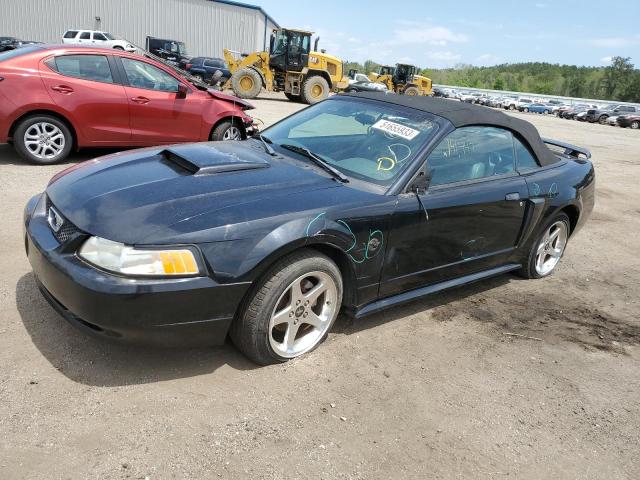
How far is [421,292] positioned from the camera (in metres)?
3.53

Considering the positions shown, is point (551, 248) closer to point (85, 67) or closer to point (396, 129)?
point (396, 129)

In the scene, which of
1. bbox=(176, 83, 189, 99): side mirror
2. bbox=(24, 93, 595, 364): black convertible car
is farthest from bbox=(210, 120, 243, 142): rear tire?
bbox=(24, 93, 595, 364): black convertible car

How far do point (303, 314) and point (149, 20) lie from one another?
44.9 metres

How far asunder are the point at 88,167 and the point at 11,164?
4.03m

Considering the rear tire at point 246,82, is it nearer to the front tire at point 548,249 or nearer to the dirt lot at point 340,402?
the front tire at point 548,249

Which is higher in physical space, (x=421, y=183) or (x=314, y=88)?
(x=314, y=88)

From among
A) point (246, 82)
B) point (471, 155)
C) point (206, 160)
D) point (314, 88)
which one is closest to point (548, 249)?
point (471, 155)

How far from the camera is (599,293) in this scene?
471 centimetres

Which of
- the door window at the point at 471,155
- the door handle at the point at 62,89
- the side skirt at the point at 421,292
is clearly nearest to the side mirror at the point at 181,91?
the door handle at the point at 62,89

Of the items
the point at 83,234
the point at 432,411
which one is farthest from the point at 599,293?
the point at 83,234

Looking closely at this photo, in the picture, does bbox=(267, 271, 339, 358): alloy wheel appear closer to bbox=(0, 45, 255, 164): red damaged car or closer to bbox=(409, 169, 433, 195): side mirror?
bbox=(409, 169, 433, 195): side mirror

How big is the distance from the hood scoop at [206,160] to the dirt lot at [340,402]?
3.54 feet

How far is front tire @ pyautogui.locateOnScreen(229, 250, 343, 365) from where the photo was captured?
270 centimetres

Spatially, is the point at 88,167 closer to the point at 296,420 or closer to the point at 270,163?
the point at 270,163
